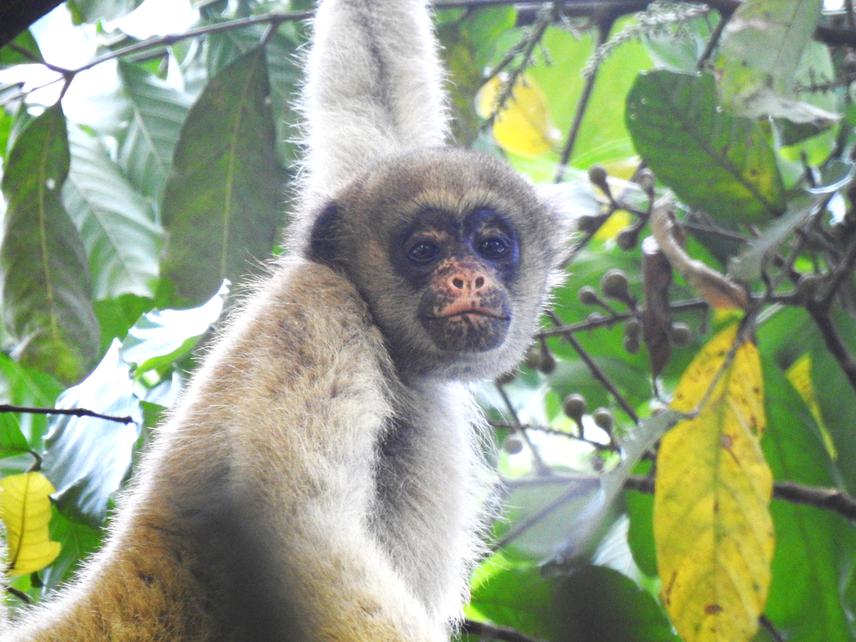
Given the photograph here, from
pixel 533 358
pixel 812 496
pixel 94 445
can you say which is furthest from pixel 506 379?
pixel 94 445

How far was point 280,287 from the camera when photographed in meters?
3.81

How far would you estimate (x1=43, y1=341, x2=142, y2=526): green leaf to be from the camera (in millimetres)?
3359

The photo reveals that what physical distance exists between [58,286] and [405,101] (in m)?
1.84

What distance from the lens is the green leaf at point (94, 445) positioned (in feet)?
11.0

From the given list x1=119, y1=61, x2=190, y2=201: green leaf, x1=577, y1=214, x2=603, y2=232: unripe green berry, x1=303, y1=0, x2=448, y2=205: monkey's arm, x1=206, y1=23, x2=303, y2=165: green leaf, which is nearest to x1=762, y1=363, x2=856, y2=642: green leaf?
x1=577, y1=214, x2=603, y2=232: unripe green berry

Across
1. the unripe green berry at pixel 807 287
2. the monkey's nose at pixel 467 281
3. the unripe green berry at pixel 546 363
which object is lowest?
the unripe green berry at pixel 546 363

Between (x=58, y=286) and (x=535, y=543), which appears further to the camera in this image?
(x=58, y=286)

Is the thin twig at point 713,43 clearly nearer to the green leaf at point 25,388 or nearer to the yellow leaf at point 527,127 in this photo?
the yellow leaf at point 527,127

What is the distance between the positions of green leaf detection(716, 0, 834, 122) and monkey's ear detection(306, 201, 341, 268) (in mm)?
1537

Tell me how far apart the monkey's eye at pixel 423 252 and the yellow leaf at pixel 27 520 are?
164 cm

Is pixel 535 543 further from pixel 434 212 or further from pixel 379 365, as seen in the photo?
pixel 434 212

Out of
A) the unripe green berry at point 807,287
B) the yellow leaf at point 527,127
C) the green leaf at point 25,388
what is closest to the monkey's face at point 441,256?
the unripe green berry at point 807,287

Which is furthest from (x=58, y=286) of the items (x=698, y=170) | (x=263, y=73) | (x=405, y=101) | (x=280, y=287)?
(x=698, y=170)

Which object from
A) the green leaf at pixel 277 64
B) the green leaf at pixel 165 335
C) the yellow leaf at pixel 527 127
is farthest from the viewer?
the yellow leaf at pixel 527 127
